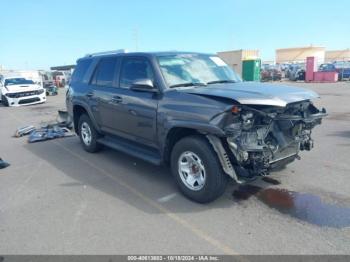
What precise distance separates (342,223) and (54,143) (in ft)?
22.4

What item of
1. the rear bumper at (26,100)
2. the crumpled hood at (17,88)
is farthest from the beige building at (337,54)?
the crumpled hood at (17,88)

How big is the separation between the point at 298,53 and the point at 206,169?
87403 mm

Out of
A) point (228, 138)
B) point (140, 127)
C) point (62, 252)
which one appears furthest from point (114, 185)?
point (228, 138)

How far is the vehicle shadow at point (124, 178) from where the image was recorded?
13.8 feet

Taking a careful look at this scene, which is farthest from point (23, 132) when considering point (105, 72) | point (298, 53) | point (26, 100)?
point (298, 53)

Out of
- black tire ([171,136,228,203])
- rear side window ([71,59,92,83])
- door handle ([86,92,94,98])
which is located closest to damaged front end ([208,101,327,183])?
black tire ([171,136,228,203])

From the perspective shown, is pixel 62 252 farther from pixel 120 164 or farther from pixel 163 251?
pixel 120 164

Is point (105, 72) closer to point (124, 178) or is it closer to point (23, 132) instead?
point (124, 178)

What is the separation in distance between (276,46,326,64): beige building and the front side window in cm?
7869

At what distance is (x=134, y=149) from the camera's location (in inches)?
207

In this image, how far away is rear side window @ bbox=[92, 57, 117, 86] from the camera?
573 centimetres

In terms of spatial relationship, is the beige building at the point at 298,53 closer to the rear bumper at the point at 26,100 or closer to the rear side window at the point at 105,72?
the rear bumper at the point at 26,100

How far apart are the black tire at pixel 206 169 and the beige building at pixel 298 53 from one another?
79.7 metres

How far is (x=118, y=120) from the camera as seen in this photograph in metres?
5.52
